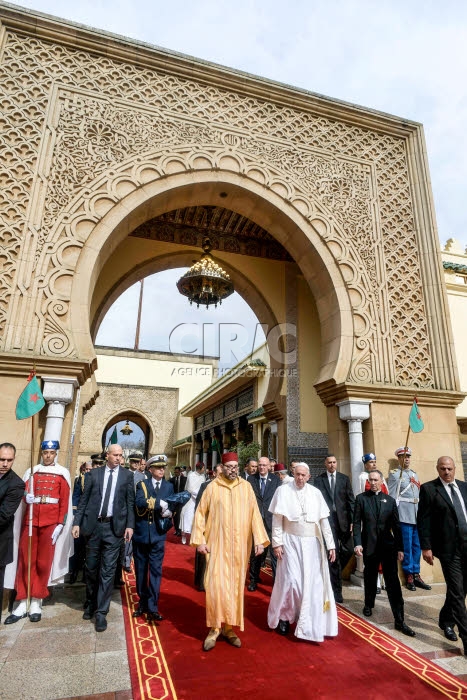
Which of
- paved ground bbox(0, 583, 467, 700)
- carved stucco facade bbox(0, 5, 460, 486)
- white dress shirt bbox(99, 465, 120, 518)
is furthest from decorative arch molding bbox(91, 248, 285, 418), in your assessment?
paved ground bbox(0, 583, 467, 700)

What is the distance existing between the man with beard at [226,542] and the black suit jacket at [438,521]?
1.33 meters

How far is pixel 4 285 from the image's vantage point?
4402mm

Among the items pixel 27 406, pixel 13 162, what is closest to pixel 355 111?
pixel 13 162

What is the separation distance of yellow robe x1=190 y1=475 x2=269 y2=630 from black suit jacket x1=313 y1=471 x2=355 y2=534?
139 cm

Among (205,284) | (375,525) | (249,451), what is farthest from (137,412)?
(375,525)

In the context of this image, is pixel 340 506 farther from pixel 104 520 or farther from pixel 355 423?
pixel 104 520

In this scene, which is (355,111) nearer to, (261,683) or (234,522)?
(234,522)

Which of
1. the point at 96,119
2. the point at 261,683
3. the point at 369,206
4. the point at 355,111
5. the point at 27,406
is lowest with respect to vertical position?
the point at 261,683

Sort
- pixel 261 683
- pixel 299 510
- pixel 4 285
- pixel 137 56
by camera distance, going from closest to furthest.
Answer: pixel 261 683, pixel 299 510, pixel 4 285, pixel 137 56

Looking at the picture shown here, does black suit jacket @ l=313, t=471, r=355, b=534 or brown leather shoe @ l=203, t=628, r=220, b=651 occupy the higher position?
black suit jacket @ l=313, t=471, r=355, b=534

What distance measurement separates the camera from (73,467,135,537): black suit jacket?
3543 mm

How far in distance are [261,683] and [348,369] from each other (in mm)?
3500

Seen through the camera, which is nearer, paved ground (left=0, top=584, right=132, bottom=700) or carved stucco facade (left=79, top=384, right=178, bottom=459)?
paved ground (left=0, top=584, right=132, bottom=700)

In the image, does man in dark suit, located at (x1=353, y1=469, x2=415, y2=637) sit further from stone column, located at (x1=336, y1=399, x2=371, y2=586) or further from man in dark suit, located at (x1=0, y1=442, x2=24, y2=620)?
man in dark suit, located at (x1=0, y1=442, x2=24, y2=620)
